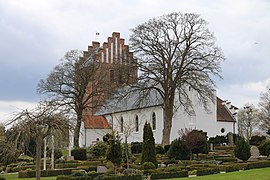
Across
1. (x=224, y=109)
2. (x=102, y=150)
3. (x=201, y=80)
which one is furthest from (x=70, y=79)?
(x=224, y=109)

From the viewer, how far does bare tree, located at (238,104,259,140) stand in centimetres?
6740

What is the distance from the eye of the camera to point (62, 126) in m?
21.2

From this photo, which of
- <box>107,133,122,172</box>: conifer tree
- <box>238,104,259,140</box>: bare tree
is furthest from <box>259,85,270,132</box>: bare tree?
<box>107,133,122,172</box>: conifer tree

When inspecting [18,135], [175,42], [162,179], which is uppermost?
[175,42]

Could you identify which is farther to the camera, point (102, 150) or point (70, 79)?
point (70, 79)

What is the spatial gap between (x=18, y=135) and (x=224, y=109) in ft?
138

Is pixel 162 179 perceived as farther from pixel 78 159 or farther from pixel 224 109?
pixel 224 109

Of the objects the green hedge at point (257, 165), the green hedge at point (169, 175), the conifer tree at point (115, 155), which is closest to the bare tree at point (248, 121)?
the green hedge at point (257, 165)

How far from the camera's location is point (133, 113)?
57719 millimetres

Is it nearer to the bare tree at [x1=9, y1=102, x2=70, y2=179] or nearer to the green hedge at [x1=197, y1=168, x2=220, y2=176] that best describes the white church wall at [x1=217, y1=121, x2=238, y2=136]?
the green hedge at [x1=197, y1=168, x2=220, y2=176]

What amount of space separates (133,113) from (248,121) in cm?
2130

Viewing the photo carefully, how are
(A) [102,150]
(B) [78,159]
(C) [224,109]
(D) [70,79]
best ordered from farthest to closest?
(C) [224,109] → (D) [70,79] → (A) [102,150] → (B) [78,159]

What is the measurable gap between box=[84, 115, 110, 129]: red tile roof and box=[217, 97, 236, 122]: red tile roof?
16.3 m

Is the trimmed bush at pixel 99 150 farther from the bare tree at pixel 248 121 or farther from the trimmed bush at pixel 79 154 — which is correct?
the bare tree at pixel 248 121
